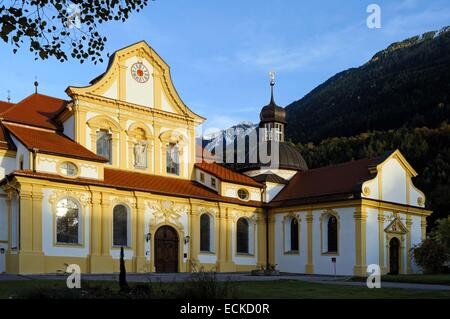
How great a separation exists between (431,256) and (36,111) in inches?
986

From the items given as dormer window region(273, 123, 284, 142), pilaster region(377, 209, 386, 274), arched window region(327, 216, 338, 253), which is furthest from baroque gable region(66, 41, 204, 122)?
pilaster region(377, 209, 386, 274)

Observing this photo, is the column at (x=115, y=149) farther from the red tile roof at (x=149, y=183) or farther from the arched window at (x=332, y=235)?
the arched window at (x=332, y=235)

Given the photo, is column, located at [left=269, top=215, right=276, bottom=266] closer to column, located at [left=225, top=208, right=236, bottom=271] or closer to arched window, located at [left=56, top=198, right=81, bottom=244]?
column, located at [left=225, top=208, right=236, bottom=271]

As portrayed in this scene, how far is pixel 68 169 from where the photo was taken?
31203mm

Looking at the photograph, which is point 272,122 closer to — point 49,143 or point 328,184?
point 328,184

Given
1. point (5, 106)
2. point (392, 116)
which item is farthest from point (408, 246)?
point (392, 116)

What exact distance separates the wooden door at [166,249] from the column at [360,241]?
34.9ft

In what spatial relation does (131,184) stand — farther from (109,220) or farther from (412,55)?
(412,55)

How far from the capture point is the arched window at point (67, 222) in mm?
30719

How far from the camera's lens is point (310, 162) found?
81000 mm

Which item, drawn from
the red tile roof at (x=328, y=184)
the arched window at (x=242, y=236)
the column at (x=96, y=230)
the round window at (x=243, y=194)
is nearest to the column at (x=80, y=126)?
the column at (x=96, y=230)

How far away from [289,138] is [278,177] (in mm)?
61094

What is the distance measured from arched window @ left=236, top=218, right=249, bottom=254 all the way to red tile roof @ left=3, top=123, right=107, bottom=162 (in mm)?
10980
